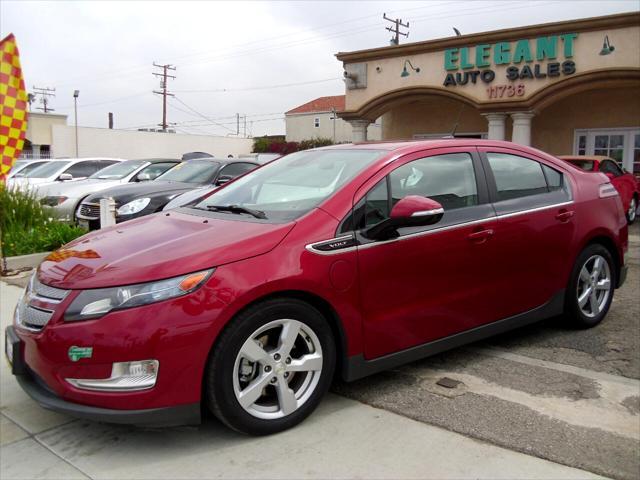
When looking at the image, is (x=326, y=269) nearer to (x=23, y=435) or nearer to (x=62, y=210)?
(x=23, y=435)

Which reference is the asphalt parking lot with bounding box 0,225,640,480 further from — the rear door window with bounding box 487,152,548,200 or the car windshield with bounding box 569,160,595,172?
the car windshield with bounding box 569,160,595,172

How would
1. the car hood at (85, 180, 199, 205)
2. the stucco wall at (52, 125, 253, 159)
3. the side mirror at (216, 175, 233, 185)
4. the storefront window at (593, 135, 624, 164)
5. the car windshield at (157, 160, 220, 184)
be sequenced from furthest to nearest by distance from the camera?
the stucco wall at (52, 125, 253, 159)
the storefront window at (593, 135, 624, 164)
the car windshield at (157, 160, 220, 184)
the side mirror at (216, 175, 233, 185)
the car hood at (85, 180, 199, 205)

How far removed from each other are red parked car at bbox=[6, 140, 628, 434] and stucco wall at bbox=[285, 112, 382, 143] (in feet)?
185

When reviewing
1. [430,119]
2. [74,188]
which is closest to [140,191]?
[74,188]

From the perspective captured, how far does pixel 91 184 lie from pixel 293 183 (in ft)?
26.9

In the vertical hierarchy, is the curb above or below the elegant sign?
below

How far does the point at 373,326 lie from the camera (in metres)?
3.31

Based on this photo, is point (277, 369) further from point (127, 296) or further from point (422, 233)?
point (422, 233)

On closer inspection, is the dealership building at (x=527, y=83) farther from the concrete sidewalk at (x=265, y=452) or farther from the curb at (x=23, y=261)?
the concrete sidewalk at (x=265, y=452)

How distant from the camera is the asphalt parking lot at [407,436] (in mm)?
2725

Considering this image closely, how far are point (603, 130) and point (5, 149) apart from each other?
15.5 m

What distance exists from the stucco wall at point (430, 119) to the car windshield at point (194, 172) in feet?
32.1

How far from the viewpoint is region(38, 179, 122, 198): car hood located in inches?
410

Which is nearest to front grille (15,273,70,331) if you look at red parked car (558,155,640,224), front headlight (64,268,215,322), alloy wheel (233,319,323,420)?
front headlight (64,268,215,322)
